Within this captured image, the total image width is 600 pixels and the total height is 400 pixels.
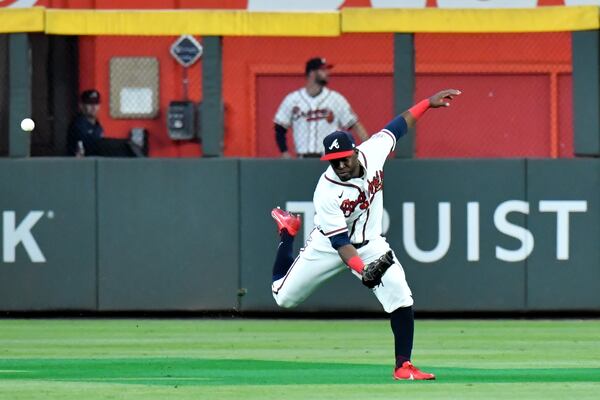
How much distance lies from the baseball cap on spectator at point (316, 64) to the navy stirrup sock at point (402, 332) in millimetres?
4937

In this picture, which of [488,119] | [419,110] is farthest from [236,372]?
[488,119]

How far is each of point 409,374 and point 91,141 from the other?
5.17 m

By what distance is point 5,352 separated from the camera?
11.3 metres

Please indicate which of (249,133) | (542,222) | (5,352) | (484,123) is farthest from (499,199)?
(5,352)

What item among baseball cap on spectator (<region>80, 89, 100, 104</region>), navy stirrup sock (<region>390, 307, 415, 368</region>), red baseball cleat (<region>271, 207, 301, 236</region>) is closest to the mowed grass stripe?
navy stirrup sock (<region>390, 307, 415, 368</region>)

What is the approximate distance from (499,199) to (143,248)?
9.80 ft

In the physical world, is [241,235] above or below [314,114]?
below

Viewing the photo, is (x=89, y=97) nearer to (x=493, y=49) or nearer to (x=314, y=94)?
(x=314, y=94)

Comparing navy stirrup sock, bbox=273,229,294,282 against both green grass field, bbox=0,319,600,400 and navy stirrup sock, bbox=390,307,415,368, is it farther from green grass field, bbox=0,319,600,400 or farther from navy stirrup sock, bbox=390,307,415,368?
navy stirrup sock, bbox=390,307,415,368

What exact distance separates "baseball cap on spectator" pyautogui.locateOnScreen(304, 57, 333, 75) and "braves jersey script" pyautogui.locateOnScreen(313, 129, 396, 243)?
3.94 meters

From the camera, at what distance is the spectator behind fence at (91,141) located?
1386 centimetres

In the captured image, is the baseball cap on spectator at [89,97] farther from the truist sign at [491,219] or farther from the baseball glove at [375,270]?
the baseball glove at [375,270]

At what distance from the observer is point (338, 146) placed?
974cm

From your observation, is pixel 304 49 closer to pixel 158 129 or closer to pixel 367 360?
pixel 158 129
